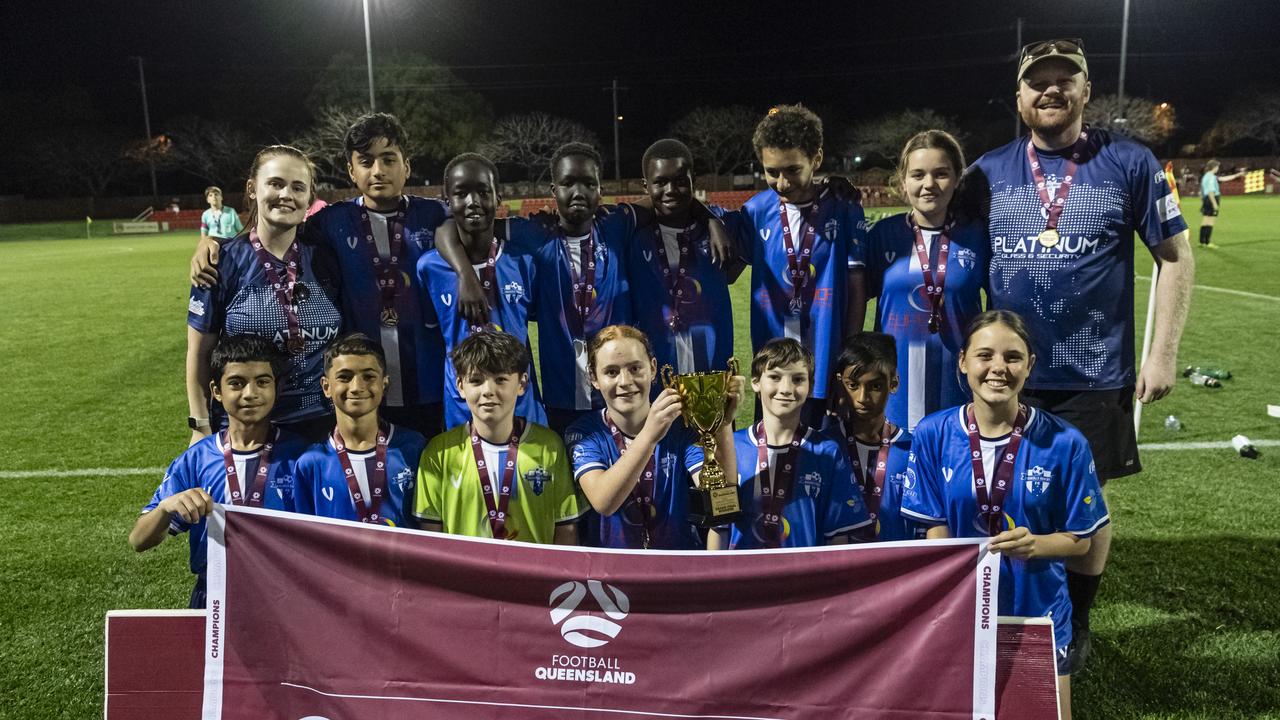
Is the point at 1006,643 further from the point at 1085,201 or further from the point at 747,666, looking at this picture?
the point at 1085,201

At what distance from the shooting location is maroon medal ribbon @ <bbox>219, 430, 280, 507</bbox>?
3.18m

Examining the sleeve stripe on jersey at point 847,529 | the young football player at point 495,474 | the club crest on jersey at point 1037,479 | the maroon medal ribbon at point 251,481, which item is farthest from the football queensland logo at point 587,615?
the club crest on jersey at point 1037,479

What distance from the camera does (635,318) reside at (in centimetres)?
384

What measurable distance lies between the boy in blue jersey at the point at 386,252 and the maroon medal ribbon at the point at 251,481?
73 centimetres

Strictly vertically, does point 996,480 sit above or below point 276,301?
below

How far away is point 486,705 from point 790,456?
4.46ft

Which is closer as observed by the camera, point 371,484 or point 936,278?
point 371,484

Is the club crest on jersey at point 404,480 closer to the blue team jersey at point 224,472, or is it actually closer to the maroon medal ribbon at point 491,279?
the blue team jersey at point 224,472

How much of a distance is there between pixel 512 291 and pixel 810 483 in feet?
4.83

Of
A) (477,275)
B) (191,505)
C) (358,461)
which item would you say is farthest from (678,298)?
(191,505)

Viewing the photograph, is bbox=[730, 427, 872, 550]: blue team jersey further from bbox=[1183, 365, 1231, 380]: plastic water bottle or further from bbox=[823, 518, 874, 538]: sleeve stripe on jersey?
bbox=[1183, 365, 1231, 380]: plastic water bottle

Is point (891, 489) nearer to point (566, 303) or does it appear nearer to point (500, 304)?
point (566, 303)

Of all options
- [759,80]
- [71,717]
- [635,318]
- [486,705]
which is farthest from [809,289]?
[759,80]

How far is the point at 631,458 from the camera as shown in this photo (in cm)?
288
